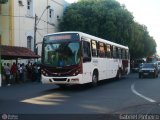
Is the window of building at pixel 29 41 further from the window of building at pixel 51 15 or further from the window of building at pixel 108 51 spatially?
the window of building at pixel 108 51

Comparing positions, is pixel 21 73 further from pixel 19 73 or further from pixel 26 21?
pixel 26 21

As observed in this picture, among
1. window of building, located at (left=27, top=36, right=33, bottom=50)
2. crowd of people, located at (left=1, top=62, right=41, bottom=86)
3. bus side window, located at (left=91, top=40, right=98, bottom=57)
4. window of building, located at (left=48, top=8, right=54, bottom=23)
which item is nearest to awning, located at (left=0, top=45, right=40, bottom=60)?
crowd of people, located at (left=1, top=62, right=41, bottom=86)

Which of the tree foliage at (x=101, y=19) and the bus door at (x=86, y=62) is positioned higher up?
the tree foliage at (x=101, y=19)

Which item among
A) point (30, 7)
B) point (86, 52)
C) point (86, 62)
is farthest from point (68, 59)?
point (30, 7)

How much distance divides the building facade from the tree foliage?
9.96 feet

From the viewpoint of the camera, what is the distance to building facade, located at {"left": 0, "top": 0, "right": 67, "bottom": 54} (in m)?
36.8

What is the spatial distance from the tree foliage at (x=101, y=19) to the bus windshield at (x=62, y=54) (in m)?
25.8

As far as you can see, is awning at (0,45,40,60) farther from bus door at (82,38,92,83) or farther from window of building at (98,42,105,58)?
bus door at (82,38,92,83)

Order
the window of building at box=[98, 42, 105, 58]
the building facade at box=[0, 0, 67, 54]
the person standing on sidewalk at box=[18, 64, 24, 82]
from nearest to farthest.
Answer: the window of building at box=[98, 42, 105, 58], the person standing on sidewalk at box=[18, 64, 24, 82], the building facade at box=[0, 0, 67, 54]

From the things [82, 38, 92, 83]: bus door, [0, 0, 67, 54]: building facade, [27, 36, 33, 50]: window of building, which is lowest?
[82, 38, 92, 83]: bus door

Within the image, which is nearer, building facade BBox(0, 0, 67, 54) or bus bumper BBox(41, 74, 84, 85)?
bus bumper BBox(41, 74, 84, 85)

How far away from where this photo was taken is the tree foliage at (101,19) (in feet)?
164

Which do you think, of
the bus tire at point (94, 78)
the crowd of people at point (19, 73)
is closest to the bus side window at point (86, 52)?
the bus tire at point (94, 78)

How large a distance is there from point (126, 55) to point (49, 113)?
26.5 m
